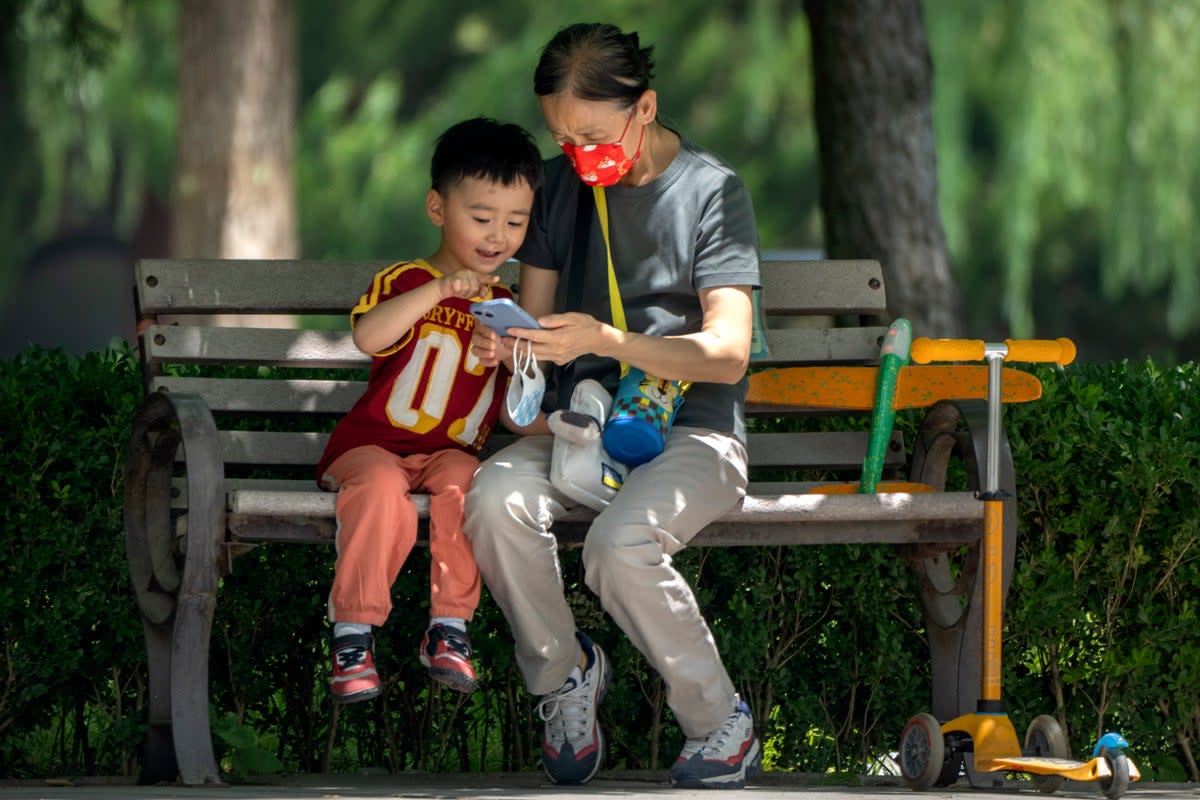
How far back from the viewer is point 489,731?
495 centimetres

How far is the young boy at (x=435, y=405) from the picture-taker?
3848 millimetres

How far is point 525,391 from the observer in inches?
157

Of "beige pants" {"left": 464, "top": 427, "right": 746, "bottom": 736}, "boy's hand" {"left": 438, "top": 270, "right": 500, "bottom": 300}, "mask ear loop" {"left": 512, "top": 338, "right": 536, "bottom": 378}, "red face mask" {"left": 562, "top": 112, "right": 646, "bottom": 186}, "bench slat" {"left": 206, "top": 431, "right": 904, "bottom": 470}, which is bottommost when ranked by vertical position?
"beige pants" {"left": 464, "top": 427, "right": 746, "bottom": 736}

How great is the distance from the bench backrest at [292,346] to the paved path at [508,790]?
69 centimetres

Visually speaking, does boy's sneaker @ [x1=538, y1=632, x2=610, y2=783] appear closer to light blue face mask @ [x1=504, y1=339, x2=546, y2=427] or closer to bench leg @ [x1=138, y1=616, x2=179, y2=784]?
light blue face mask @ [x1=504, y1=339, x2=546, y2=427]

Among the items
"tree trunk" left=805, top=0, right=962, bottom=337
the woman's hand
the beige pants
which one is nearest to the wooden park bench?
the beige pants

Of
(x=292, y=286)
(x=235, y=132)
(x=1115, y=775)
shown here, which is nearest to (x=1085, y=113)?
(x=235, y=132)

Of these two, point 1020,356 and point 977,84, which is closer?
point 1020,356

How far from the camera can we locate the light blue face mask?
399cm

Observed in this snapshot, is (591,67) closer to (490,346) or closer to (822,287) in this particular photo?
(490,346)

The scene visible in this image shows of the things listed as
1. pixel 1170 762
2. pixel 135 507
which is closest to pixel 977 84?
pixel 1170 762

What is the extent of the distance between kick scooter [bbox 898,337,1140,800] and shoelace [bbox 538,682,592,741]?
0.64 metres

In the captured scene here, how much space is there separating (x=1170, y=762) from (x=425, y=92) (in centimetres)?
1637

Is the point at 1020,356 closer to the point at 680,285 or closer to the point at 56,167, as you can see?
the point at 680,285
